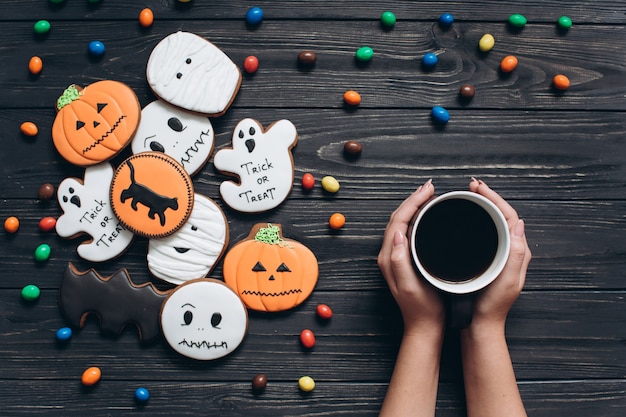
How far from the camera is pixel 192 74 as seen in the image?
0.91m

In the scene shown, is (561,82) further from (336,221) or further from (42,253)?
(42,253)

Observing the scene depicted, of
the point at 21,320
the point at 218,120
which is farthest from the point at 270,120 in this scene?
the point at 21,320

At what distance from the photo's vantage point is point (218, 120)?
3.07 ft

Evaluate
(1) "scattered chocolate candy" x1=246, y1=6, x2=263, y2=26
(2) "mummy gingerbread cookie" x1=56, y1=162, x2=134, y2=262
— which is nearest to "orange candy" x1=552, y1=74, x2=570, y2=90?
(1) "scattered chocolate candy" x1=246, y1=6, x2=263, y2=26

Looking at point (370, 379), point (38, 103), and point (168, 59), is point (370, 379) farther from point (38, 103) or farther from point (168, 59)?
point (38, 103)

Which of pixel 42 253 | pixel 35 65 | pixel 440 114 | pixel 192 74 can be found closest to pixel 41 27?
pixel 35 65

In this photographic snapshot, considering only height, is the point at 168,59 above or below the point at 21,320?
above

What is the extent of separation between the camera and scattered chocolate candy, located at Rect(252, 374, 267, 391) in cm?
92

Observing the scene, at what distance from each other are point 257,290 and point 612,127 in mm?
665

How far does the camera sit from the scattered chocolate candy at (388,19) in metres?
0.93

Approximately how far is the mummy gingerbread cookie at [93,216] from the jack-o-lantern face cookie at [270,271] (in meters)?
0.19

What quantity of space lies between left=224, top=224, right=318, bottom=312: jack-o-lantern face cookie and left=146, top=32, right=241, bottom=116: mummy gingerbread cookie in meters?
0.23

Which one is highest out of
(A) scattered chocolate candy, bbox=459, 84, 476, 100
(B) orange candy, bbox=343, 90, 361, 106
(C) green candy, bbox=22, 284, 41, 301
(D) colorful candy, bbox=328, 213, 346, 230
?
(A) scattered chocolate candy, bbox=459, 84, 476, 100

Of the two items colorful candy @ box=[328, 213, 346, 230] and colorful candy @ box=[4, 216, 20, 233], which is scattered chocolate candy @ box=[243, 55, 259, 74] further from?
colorful candy @ box=[4, 216, 20, 233]
